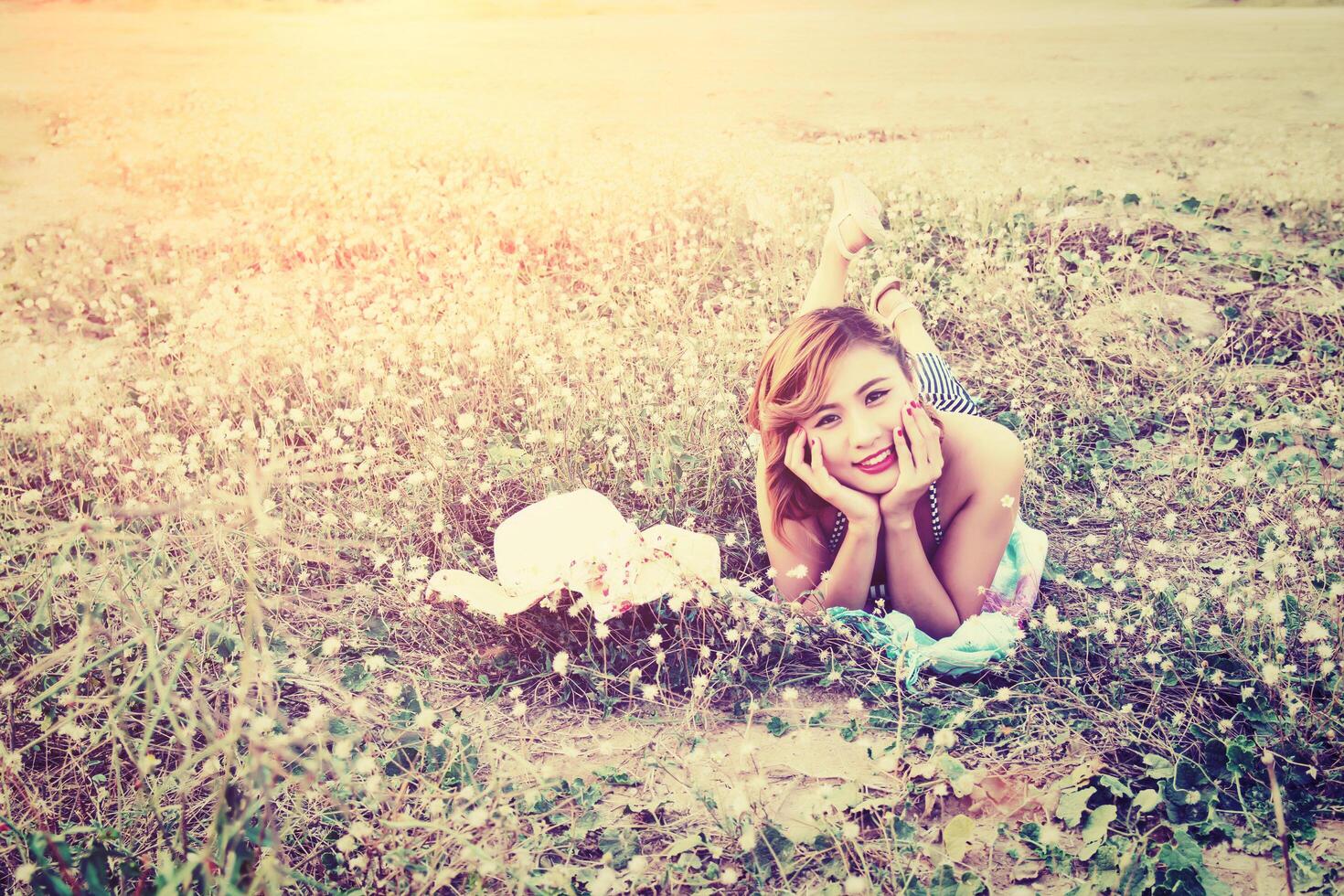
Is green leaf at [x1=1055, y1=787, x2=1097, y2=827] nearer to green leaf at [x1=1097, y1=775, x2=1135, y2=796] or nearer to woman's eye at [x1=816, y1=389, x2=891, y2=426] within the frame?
green leaf at [x1=1097, y1=775, x2=1135, y2=796]

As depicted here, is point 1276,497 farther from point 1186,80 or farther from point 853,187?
point 1186,80

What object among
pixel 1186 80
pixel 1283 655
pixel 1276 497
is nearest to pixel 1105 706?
pixel 1283 655

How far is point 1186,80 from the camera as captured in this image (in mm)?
5766

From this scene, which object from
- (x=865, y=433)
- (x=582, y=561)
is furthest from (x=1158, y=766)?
(x=582, y=561)

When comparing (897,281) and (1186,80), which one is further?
(1186,80)

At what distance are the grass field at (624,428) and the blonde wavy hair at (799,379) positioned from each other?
0.35 meters

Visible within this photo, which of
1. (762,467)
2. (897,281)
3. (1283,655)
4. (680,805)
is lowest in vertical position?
(680,805)

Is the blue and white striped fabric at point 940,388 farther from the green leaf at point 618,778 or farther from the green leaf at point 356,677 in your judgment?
the green leaf at point 356,677

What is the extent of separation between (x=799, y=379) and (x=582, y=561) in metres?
0.81

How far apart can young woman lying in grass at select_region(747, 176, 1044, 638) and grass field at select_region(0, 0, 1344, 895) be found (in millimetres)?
193

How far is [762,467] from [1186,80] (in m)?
5.12

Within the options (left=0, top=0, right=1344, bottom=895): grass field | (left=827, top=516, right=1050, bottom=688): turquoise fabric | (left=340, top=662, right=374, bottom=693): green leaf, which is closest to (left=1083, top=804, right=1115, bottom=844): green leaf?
(left=0, top=0, right=1344, bottom=895): grass field

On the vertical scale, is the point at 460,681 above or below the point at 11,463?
below

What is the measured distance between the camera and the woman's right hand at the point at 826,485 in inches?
88.7
